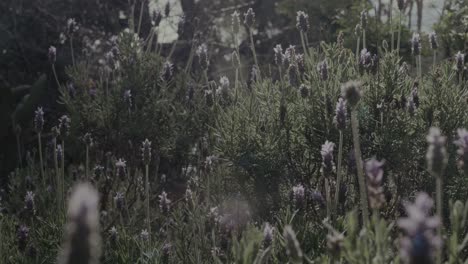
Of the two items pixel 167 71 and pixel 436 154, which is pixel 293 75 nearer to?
pixel 167 71

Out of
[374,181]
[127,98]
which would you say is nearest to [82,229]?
Answer: [374,181]

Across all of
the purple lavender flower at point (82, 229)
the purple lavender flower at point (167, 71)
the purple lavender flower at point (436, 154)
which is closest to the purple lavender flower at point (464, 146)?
the purple lavender flower at point (436, 154)

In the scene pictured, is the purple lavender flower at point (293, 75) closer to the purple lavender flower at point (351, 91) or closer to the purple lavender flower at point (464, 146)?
the purple lavender flower at point (351, 91)

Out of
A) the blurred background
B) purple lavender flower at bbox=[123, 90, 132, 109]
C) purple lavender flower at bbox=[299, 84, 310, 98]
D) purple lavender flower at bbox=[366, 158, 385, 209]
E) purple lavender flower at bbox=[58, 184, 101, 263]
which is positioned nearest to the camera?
purple lavender flower at bbox=[58, 184, 101, 263]

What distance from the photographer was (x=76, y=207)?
27.4 inches

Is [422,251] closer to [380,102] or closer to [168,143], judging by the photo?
[380,102]

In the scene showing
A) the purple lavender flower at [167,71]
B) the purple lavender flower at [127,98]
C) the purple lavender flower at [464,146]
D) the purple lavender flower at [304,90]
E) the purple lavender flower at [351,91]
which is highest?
the purple lavender flower at [351,91]

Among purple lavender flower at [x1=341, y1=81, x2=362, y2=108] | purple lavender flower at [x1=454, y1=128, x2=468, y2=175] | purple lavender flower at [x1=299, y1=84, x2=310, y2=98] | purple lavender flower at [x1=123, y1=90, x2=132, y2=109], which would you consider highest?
purple lavender flower at [x1=341, y1=81, x2=362, y2=108]

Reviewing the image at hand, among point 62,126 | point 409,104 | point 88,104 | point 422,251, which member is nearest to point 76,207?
point 422,251

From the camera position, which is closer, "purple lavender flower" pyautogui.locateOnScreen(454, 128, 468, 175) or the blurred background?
"purple lavender flower" pyautogui.locateOnScreen(454, 128, 468, 175)

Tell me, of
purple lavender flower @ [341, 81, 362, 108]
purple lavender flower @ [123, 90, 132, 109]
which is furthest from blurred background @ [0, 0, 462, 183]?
purple lavender flower @ [341, 81, 362, 108]

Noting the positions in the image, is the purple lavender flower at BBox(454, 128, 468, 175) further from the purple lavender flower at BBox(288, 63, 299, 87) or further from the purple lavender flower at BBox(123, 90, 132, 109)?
the purple lavender flower at BBox(123, 90, 132, 109)

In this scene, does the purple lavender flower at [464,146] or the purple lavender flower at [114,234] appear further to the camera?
the purple lavender flower at [114,234]

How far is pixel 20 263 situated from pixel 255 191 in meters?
1.11
